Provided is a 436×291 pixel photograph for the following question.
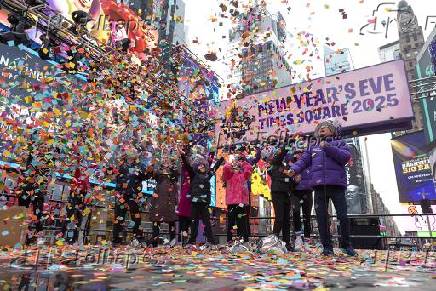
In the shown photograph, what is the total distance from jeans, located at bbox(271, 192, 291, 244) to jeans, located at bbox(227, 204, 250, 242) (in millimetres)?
1055

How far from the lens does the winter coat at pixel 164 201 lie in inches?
313

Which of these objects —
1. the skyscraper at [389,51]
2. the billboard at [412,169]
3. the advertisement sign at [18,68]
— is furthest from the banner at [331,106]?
the skyscraper at [389,51]

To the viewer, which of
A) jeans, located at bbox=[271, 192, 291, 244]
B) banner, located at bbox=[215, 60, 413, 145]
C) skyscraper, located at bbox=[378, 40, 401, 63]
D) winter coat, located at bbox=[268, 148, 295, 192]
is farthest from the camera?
skyscraper, located at bbox=[378, 40, 401, 63]

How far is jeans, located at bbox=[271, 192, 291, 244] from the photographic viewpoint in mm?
5551

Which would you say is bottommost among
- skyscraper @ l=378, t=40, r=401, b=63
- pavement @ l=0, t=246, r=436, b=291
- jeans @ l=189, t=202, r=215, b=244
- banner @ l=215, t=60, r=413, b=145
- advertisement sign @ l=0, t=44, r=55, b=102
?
pavement @ l=0, t=246, r=436, b=291

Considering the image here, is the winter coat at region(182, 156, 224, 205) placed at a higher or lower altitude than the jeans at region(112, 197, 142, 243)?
higher

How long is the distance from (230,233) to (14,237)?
12.7 ft

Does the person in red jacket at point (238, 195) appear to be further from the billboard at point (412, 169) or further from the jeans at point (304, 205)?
the billboard at point (412, 169)

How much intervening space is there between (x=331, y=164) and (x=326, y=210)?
65cm

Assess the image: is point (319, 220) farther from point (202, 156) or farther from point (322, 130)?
point (202, 156)

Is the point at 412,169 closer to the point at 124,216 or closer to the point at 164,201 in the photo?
the point at 164,201

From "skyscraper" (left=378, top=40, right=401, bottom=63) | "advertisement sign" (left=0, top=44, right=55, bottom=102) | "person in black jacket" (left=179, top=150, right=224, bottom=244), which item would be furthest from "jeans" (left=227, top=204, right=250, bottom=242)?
"skyscraper" (left=378, top=40, right=401, bottom=63)

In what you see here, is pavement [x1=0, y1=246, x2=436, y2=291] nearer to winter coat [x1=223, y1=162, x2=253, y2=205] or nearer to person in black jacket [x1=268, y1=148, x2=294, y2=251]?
person in black jacket [x1=268, y1=148, x2=294, y2=251]

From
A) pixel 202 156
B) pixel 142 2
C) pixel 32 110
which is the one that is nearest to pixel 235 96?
pixel 202 156
